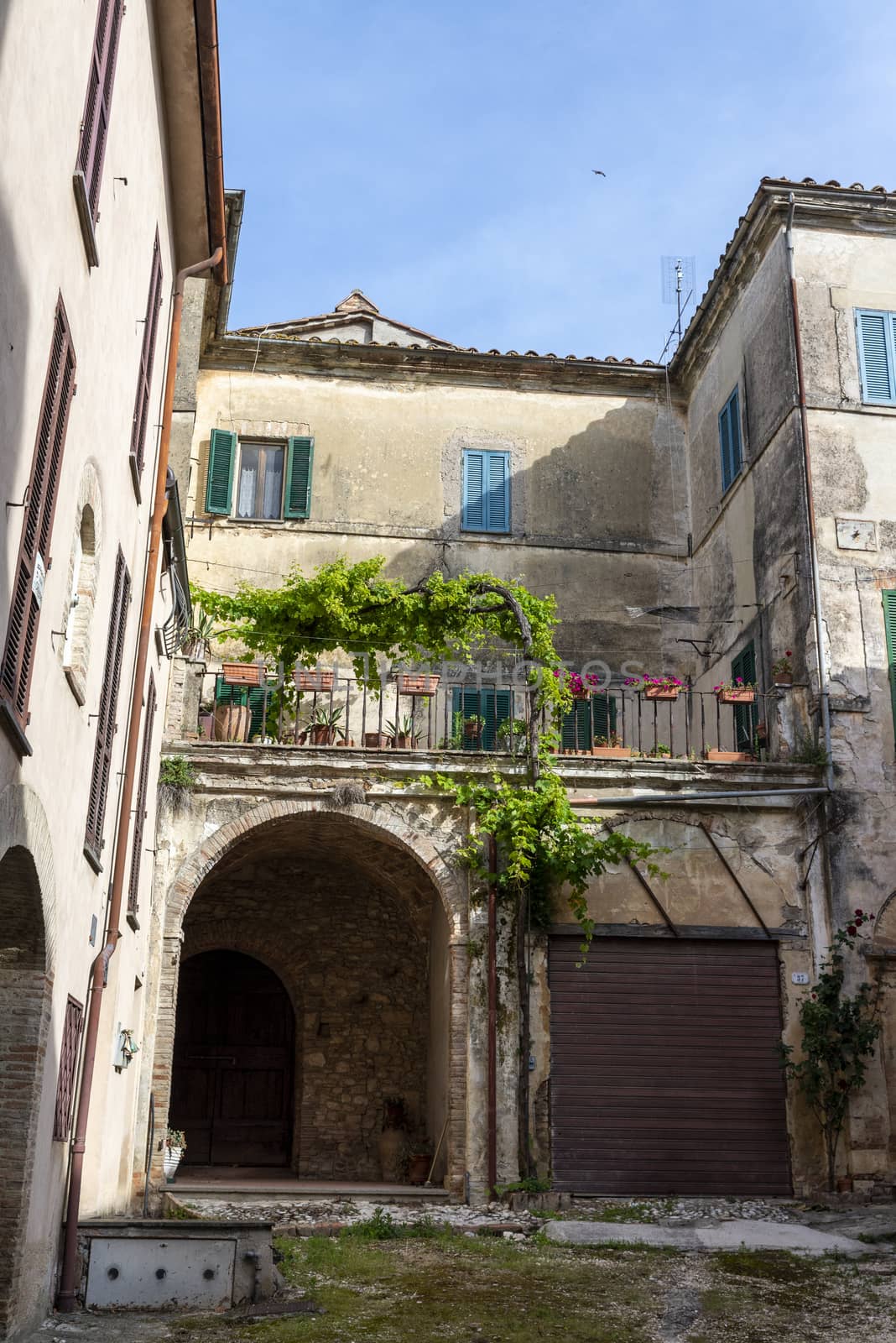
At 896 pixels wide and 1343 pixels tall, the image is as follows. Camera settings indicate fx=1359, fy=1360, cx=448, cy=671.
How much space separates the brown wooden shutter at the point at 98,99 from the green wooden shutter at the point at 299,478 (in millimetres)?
10880

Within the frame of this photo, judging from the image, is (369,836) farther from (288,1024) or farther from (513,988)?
(288,1024)

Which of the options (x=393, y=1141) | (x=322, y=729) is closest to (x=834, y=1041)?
(x=393, y=1141)

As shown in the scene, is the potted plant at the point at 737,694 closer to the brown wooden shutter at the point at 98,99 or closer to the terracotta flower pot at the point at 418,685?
the terracotta flower pot at the point at 418,685

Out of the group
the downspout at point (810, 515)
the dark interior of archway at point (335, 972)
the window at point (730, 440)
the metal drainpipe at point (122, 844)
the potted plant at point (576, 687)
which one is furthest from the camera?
the window at point (730, 440)

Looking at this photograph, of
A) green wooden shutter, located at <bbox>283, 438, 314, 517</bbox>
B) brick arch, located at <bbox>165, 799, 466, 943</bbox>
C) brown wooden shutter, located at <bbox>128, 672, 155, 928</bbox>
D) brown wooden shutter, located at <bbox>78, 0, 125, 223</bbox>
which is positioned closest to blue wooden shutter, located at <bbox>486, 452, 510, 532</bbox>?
green wooden shutter, located at <bbox>283, 438, 314, 517</bbox>

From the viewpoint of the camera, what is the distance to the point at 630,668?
18.0m

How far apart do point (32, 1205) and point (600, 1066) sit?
7894 millimetres

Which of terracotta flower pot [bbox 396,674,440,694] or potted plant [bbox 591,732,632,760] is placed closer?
potted plant [bbox 591,732,632,760]

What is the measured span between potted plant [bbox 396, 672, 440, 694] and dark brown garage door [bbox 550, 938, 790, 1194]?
3.07 m

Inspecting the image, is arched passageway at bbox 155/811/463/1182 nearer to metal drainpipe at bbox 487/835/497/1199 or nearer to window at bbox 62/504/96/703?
metal drainpipe at bbox 487/835/497/1199

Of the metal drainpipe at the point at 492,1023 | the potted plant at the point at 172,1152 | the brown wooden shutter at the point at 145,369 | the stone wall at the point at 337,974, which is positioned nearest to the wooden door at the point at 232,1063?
the stone wall at the point at 337,974

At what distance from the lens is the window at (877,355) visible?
1595cm

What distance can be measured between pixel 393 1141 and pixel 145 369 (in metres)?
10.1

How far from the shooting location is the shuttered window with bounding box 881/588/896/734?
14.8 m
